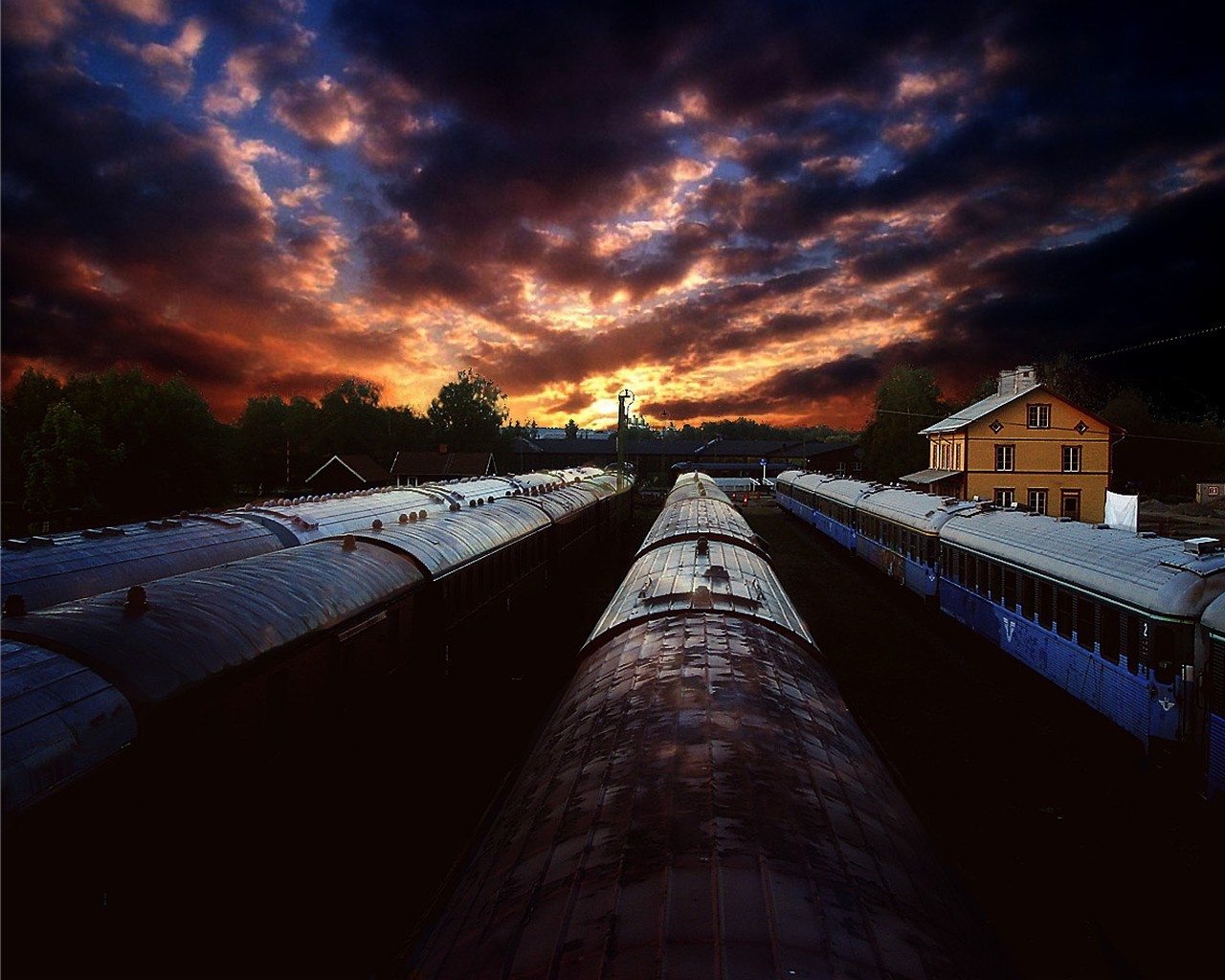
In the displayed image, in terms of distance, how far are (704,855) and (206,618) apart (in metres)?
6.54

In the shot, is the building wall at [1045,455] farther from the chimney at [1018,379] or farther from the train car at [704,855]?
the train car at [704,855]

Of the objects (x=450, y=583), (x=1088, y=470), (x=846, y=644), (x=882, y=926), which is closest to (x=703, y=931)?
(x=882, y=926)

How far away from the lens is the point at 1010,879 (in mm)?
8242

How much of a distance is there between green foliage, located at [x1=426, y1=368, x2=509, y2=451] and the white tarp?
81461 millimetres

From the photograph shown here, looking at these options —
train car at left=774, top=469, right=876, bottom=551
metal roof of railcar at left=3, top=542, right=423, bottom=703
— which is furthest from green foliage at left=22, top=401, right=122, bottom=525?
train car at left=774, top=469, right=876, bottom=551

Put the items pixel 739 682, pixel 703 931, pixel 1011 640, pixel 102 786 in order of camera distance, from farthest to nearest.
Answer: pixel 1011 640, pixel 739 682, pixel 102 786, pixel 703 931

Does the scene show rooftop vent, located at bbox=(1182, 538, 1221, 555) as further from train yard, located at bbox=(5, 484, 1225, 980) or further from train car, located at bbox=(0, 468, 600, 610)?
train car, located at bbox=(0, 468, 600, 610)

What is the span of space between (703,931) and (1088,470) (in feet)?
160

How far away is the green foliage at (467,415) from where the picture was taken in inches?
4038

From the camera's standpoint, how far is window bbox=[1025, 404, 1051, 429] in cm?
4112

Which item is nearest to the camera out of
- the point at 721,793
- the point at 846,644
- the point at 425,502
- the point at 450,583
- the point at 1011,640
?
the point at 721,793

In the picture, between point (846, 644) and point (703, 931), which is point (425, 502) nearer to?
point (846, 644)

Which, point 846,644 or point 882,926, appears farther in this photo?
point 846,644

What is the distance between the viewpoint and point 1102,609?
471 inches
